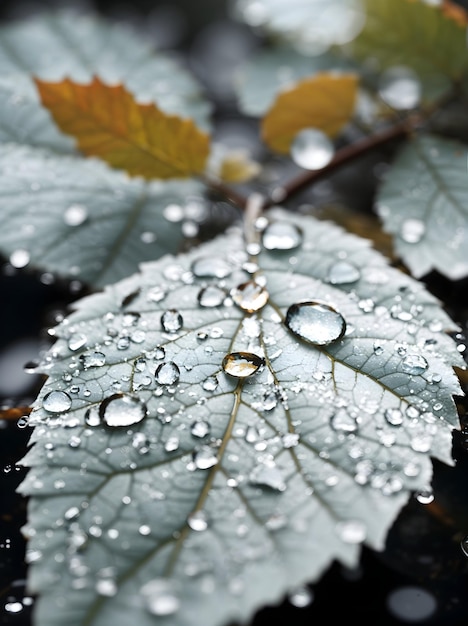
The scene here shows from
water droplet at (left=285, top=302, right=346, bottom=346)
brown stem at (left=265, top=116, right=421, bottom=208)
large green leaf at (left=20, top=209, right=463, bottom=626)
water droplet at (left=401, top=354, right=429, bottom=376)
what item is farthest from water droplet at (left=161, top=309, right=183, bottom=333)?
→ brown stem at (left=265, top=116, right=421, bottom=208)

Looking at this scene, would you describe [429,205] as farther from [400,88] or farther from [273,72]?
[273,72]

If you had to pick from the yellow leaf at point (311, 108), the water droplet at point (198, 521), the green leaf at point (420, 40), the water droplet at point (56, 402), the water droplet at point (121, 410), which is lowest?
the water droplet at point (56, 402)

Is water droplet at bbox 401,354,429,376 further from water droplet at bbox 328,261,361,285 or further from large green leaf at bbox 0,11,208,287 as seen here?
large green leaf at bbox 0,11,208,287

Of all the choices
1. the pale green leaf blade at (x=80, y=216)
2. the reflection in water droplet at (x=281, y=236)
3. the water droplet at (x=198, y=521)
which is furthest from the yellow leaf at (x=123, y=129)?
the water droplet at (x=198, y=521)

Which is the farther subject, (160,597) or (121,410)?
(121,410)

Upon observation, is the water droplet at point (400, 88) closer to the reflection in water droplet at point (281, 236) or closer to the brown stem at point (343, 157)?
the brown stem at point (343, 157)

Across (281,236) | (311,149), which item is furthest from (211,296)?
(311,149)
